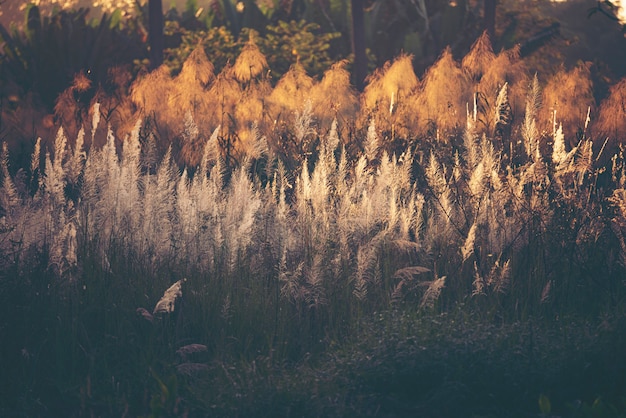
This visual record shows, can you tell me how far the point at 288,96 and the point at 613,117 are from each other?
3106 millimetres

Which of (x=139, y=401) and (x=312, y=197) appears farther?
(x=312, y=197)

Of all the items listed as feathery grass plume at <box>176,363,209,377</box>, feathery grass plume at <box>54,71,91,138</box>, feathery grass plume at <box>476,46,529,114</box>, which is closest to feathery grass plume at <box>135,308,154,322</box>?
feathery grass plume at <box>176,363,209,377</box>

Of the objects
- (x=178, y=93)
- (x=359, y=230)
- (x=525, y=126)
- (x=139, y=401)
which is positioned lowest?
(x=139, y=401)

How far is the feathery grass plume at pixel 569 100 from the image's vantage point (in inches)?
380

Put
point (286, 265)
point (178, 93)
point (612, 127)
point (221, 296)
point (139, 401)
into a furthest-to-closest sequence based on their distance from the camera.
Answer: point (178, 93), point (612, 127), point (286, 265), point (221, 296), point (139, 401)

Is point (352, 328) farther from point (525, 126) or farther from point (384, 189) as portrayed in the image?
point (525, 126)

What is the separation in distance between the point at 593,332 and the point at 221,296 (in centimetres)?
179

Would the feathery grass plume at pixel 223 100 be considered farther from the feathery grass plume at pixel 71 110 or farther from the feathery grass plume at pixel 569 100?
the feathery grass plume at pixel 569 100

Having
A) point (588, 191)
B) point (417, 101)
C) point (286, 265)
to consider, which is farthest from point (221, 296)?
point (417, 101)

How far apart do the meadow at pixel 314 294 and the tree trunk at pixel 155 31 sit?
960 centimetres

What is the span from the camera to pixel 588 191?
5.93 metres

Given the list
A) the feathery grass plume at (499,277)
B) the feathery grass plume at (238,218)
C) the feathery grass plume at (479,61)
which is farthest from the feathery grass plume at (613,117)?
the feathery grass plume at (238,218)

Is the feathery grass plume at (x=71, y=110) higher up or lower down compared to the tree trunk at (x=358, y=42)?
lower down

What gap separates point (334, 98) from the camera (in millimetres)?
9961
